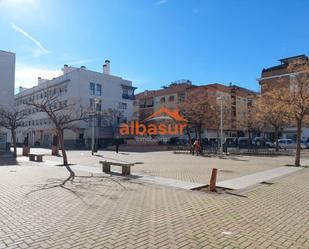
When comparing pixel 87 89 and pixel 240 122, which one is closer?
pixel 240 122

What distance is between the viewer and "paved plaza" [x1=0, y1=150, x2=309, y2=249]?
210 inches

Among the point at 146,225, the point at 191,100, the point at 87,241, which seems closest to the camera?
the point at 87,241

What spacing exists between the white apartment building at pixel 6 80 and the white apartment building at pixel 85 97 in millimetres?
10575

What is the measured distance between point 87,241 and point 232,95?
61677 mm

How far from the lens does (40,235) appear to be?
218 inches

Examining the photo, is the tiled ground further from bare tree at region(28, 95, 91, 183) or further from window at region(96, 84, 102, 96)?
window at region(96, 84, 102, 96)

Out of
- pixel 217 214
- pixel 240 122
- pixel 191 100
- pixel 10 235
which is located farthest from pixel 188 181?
pixel 240 122

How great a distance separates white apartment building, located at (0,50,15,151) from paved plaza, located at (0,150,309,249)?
27.8 meters

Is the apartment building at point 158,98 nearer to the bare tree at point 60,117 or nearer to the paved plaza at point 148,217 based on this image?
the bare tree at point 60,117

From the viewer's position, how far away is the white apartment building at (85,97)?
52.5m

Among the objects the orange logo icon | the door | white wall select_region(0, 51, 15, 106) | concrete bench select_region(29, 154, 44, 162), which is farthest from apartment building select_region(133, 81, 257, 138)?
concrete bench select_region(29, 154, 44, 162)

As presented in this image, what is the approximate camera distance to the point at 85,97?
2093 inches

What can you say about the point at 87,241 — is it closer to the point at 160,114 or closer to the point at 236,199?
the point at 236,199

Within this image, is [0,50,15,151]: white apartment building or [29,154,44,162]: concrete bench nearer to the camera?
[29,154,44,162]: concrete bench
